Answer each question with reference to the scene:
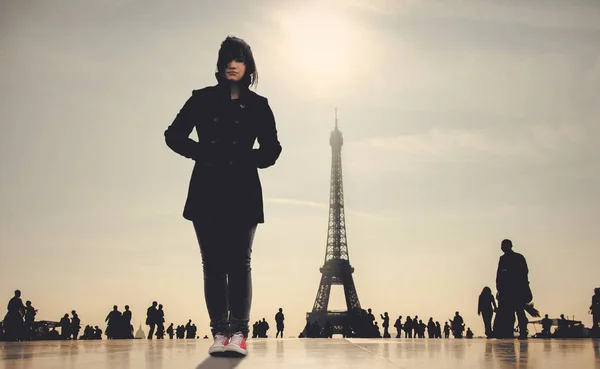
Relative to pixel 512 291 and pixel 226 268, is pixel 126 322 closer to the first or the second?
pixel 512 291

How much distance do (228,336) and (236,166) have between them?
1.28 m

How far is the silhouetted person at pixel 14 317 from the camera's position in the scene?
61.1 feet

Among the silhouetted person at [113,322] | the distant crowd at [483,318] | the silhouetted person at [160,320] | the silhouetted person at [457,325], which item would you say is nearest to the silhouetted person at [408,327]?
the distant crowd at [483,318]

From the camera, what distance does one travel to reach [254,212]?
5.21 m

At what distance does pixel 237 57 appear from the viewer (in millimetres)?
5438

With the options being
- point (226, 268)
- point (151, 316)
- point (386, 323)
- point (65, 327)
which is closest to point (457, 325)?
point (386, 323)

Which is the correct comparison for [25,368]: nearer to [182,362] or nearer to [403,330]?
[182,362]

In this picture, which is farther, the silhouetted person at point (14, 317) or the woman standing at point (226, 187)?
the silhouetted person at point (14, 317)

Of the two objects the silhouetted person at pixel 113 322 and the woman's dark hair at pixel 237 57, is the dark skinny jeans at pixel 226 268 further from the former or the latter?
A: the silhouetted person at pixel 113 322

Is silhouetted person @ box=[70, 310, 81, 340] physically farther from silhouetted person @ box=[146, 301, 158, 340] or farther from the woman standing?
the woman standing

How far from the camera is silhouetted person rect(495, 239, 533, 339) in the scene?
12.5 metres

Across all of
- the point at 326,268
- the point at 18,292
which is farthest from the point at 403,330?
the point at 326,268

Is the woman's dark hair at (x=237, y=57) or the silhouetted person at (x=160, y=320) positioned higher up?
the woman's dark hair at (x=237, y=57)

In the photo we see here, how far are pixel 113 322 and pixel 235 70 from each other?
19.9m
